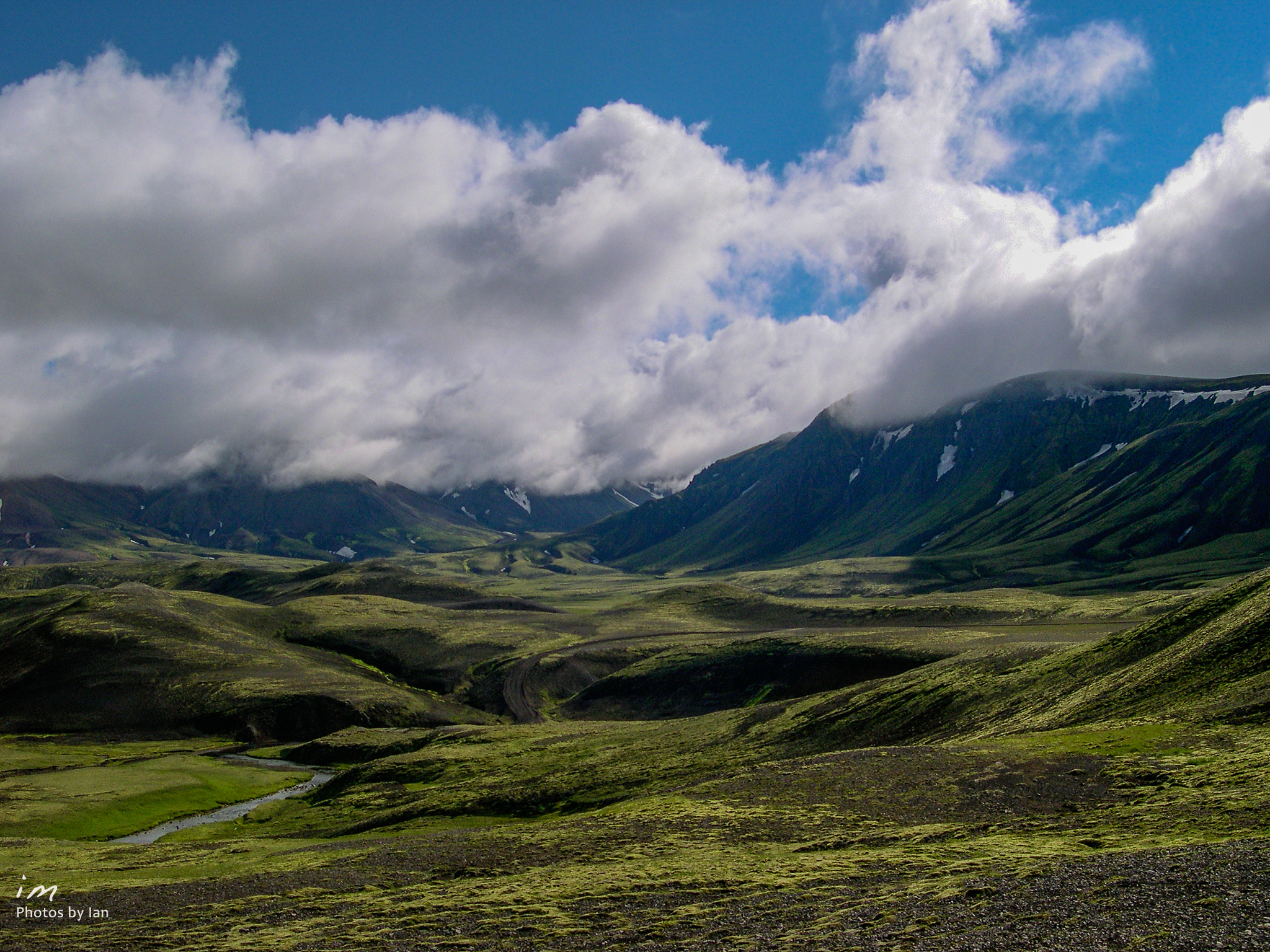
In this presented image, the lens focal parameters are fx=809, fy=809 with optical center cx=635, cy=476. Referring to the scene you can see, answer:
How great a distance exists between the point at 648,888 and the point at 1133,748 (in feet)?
106

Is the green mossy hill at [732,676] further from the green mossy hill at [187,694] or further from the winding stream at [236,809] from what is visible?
the winding stream at [236,809]

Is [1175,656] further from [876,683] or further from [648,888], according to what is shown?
[648,888]

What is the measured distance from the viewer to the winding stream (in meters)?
91.1

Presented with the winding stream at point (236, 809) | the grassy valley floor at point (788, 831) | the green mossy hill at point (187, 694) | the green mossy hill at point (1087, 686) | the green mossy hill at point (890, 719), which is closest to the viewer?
the grassy valley floor at point (788, 831)

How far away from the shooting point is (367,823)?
82125 mm

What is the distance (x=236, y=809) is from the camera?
106 m

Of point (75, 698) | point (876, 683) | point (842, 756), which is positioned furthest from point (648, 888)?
point (75, 698)

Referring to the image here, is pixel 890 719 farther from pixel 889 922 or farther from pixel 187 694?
pixel 187 694

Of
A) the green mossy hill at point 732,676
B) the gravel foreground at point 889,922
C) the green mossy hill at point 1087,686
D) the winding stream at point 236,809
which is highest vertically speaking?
the gravel foreground at point 889,922

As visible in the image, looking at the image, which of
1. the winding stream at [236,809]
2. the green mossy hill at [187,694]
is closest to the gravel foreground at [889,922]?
the winding stream at [236,809]

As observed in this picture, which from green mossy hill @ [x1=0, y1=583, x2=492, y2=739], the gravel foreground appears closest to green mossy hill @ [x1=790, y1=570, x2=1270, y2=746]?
the gravel foreground

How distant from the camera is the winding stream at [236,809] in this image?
91.1 metres

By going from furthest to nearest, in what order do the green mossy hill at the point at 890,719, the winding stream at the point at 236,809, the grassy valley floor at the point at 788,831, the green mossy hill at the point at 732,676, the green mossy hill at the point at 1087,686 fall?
the green mossy hill at the point at 732,676 < the winding stream at the point at 236,809 < the green mossy hill at the point at 890,719 < the green mossy hill at the point at 1087,686 < the grassy valley floor at the point at 788,831

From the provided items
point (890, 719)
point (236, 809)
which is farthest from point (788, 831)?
point (236, 809)
